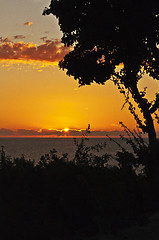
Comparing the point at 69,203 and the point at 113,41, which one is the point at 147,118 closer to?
the point at 113,41

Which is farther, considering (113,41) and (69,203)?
(113,41)

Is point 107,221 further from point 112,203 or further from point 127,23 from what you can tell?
point 127,23

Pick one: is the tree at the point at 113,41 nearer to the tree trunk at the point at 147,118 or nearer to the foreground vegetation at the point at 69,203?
the tree trunk at the point at 147,118

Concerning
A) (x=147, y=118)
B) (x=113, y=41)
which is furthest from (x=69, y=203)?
(x=113, y=41)

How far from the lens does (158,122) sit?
42.1ft

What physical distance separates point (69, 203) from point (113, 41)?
7.31 metres

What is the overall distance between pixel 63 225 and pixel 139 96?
6.82 metres

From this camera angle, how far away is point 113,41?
12984 millimetres

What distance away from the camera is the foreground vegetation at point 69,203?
274 inches

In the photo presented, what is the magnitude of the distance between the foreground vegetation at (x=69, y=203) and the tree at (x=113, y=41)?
3508 millimetres

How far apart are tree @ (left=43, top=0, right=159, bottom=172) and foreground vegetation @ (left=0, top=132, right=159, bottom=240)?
351 centimetres

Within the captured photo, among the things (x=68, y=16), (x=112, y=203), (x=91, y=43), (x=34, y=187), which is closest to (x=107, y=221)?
(x=112, y=203)

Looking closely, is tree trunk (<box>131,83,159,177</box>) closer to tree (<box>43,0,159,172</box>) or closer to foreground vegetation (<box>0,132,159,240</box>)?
tree (<box>43,0,159,172</box>)

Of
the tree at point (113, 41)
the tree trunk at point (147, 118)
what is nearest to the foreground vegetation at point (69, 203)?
the tree trunk at point (147, 118)
